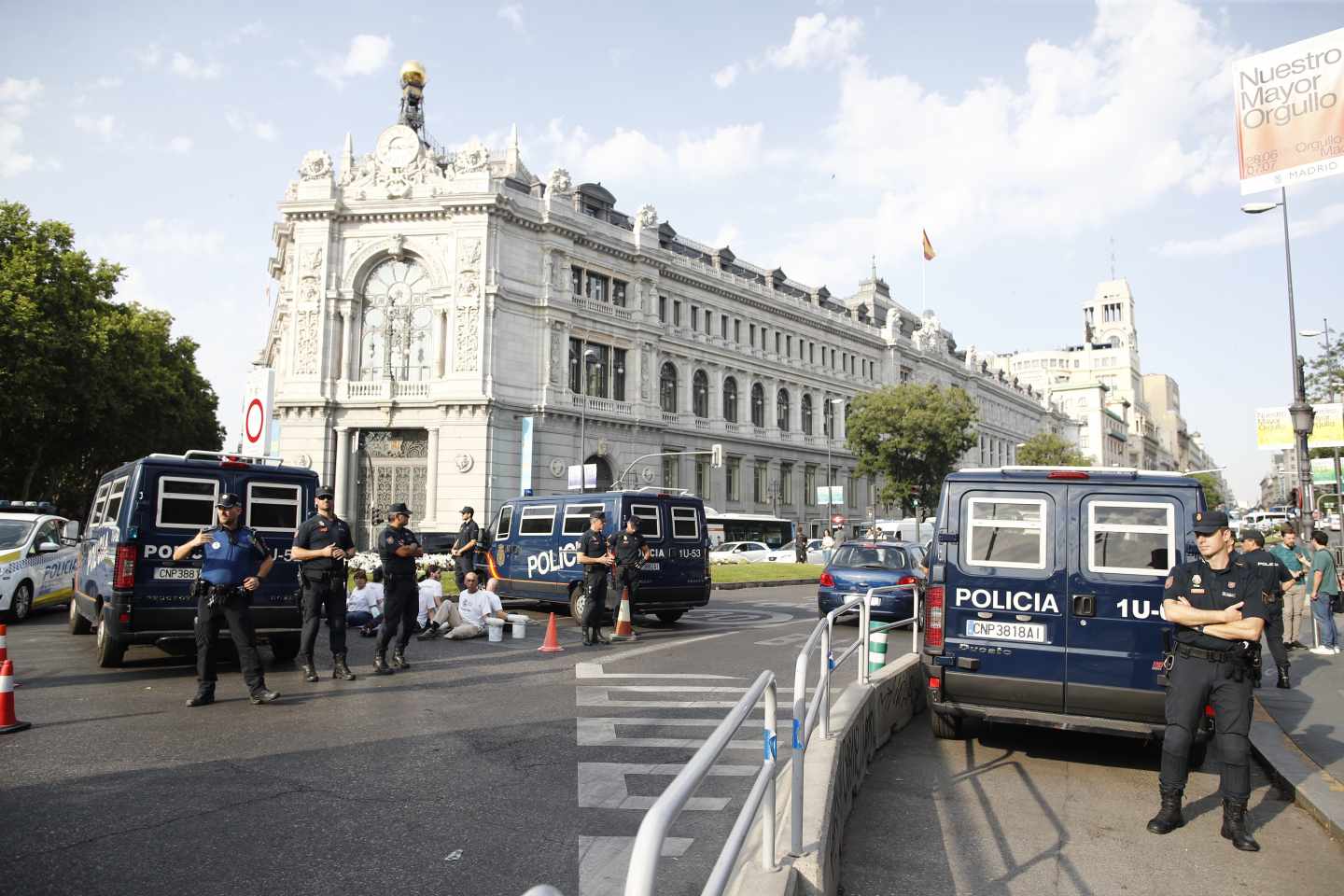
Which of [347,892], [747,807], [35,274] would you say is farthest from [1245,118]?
[35,274]

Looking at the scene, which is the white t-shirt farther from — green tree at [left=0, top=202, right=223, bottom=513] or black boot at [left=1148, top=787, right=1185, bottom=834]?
green tree at [left=0, top=202, right=223, bottom=513]

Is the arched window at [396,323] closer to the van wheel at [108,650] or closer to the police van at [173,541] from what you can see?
the police van at [173,541]

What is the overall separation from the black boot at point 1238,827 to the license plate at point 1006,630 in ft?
5.85

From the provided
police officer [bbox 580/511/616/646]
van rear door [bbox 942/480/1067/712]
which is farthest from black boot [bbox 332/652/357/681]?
van rear door [bbox 942/480/1067/712]

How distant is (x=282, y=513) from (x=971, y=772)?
28.3 feet

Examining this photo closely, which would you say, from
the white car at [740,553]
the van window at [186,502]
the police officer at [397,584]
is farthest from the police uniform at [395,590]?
the white car at [740,553]

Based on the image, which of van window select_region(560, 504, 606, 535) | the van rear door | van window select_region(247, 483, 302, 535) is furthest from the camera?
van window select_region(560, 504, 606, 535)

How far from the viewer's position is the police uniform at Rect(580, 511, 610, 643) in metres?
13.6

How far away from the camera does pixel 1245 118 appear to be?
33.9 feet

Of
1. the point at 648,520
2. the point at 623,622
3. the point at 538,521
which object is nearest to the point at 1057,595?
the point at 623,622

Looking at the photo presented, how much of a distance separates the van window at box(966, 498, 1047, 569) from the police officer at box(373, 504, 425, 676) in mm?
6249

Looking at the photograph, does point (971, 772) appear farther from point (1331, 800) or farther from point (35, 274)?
point (35, 274)

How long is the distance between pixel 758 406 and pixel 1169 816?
174ft

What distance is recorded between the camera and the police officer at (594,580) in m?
13.6
